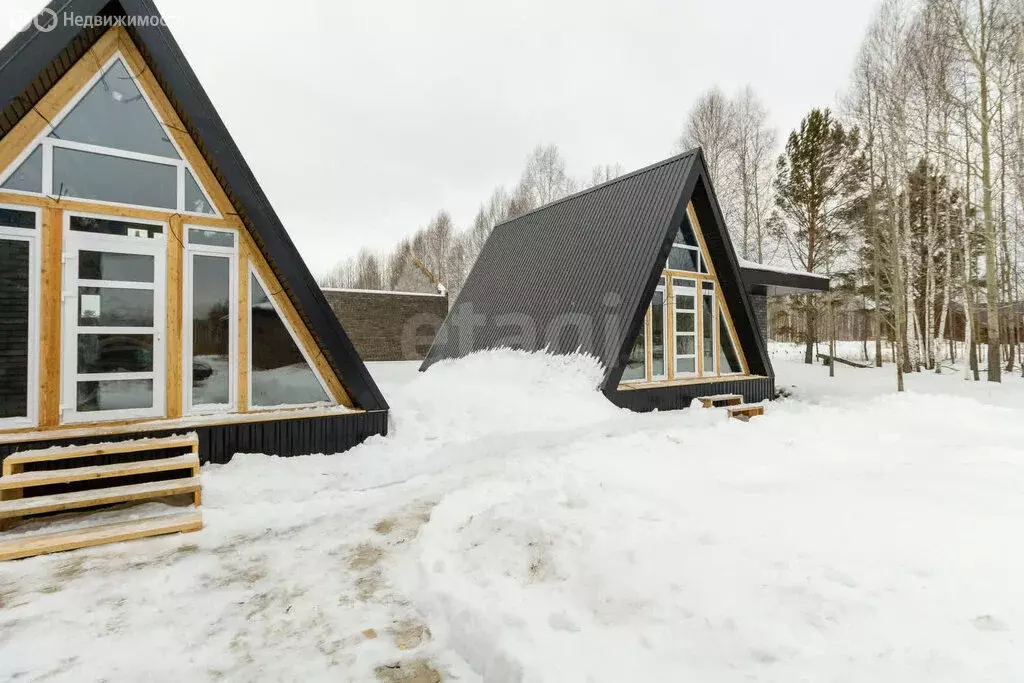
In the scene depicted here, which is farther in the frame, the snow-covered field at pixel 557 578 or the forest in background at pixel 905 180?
the forest in background at pixel 905 180

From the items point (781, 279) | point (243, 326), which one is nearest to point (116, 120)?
point (243, 326)

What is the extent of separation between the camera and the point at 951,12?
13.0 meters

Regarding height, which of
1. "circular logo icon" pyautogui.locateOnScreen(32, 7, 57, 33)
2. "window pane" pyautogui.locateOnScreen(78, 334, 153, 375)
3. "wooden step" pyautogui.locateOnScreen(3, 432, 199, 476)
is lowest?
"wooden step" pyautogui.locateOnScreen(3, 432, 199, 476)

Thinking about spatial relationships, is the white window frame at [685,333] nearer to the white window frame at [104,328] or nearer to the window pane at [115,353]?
the white window frame at [104,328]

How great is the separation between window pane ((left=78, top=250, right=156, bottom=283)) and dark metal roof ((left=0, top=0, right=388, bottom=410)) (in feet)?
3.57

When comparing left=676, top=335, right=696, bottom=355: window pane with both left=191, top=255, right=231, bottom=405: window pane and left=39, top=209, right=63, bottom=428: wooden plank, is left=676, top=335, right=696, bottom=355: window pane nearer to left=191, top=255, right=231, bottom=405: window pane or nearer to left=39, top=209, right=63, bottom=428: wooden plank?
left=191, top=255, right=231, bottom=405: window pane

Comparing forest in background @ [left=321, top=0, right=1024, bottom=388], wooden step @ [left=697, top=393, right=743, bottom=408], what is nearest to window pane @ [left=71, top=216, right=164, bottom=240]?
wooden step @ [left=697, top=393, right=743, bottom=408]

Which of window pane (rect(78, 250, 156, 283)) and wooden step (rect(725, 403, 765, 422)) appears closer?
window pane (rect(78, 250, 156, 283))

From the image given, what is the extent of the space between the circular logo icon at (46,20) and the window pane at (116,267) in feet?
6.45

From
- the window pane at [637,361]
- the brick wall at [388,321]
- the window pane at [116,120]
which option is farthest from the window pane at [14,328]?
the brick wall at [388,321]

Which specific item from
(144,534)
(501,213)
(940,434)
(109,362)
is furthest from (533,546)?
(501,213)

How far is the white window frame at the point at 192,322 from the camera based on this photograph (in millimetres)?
4961

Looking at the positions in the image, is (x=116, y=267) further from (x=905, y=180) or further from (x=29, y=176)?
(x=905, y=180)

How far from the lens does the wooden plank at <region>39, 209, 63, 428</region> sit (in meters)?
4.34
